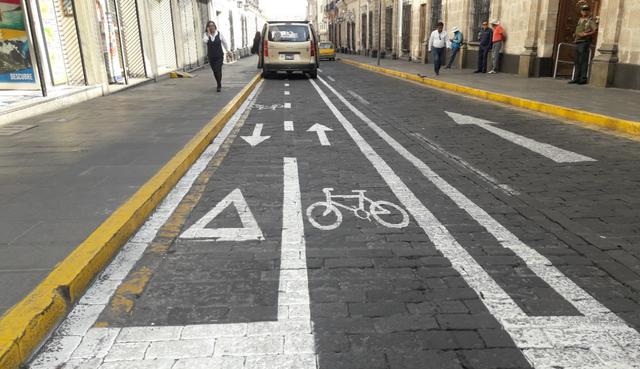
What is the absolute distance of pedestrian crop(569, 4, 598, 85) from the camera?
1488 centimetres

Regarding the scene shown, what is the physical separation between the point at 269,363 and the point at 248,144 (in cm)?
576

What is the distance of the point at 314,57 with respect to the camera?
2130cm

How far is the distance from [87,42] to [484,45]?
1454cm

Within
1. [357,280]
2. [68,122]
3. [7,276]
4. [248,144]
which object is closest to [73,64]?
[68,122]

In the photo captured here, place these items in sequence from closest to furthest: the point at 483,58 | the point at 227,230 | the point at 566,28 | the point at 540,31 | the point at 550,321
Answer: the point at 550,321 → the point at 227,230 → the point at 566,28 → the point at 540,31 → the point at 483,58

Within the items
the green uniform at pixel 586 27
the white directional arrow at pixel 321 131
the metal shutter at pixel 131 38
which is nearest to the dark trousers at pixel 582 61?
the green uniform at pixel 586 27

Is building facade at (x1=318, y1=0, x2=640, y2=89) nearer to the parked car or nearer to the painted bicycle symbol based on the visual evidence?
the parked car

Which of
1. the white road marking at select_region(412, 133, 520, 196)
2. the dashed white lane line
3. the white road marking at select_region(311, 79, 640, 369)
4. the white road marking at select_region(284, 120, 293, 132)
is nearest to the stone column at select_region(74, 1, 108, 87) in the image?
the white road marking at select_region(284, 120, 293, 132)

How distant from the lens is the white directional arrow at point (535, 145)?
6742 millimetres

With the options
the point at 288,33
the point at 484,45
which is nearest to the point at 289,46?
the point at 288,33

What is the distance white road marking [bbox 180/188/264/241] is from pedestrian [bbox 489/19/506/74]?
17.8 m

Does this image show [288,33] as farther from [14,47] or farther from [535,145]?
[535,145]

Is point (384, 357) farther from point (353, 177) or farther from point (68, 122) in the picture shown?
point (68, 122)

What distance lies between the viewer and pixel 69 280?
3043 millimetres
